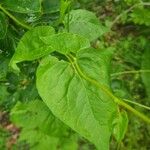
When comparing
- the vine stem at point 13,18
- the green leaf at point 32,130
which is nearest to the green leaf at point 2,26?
the vine stem at point 13,18

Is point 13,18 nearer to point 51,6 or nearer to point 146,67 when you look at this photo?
point 51,6

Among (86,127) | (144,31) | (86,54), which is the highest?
(86,54)

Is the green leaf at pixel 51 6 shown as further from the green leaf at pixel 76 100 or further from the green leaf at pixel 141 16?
the green leaf at pixel 141 16

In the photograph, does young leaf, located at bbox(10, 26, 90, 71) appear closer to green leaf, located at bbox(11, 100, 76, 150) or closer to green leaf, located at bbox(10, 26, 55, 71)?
green leaf, located at bbox(10, 26, 55, 71)

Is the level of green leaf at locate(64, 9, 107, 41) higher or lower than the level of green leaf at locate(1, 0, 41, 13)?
lower

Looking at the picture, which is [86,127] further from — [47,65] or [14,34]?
[14,34]

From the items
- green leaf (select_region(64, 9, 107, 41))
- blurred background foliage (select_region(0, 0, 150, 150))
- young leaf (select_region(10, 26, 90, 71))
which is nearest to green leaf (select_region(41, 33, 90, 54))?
young leaf (select_region(10, 26, 90, 71))

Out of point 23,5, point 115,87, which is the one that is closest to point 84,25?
point 23,5

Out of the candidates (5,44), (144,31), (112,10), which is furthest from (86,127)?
(112,10)
